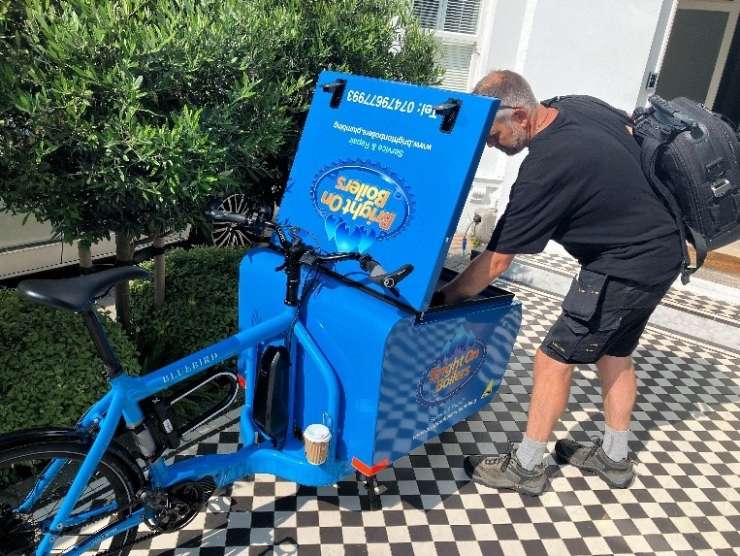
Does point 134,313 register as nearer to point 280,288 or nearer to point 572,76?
point 280,288

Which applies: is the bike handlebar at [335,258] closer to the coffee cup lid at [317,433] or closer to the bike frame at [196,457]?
the bike frame at [196,457]

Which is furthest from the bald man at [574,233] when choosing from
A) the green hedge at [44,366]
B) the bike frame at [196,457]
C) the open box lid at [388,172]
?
the green hedge at [44,366]

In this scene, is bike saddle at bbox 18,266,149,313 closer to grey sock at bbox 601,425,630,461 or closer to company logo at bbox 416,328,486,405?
company logo at bbox 416,328,486,405

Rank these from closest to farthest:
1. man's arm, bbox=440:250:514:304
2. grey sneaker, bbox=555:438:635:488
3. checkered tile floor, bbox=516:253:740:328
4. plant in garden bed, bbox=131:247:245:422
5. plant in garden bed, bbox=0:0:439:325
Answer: plant in garden bed, bbox=0:0:439:325, man's arm, bbox=440:250:514:304, grey sneaker, bbox=555:438:635:488, plant in garden bed, bbox=131:247:245:422, checkered tile floor, bbox=516:253:740:328

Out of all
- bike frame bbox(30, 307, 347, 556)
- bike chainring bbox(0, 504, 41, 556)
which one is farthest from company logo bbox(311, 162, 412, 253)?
bike chainring bbox(0, 504, 41, 556)

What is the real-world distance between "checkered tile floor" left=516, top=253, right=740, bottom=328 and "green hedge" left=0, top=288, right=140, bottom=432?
14.7 ft

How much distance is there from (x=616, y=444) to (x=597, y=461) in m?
0.15

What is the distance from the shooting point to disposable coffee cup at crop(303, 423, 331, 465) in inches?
94.9

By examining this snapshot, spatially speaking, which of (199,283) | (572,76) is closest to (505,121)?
(199,283)

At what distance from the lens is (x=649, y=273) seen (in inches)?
106

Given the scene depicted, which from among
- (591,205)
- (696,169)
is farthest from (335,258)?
(696,169)

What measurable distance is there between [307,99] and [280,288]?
4.85 feet

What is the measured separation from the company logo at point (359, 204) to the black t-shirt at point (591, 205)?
0.48 meters

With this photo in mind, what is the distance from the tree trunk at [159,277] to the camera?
3.48 metres
